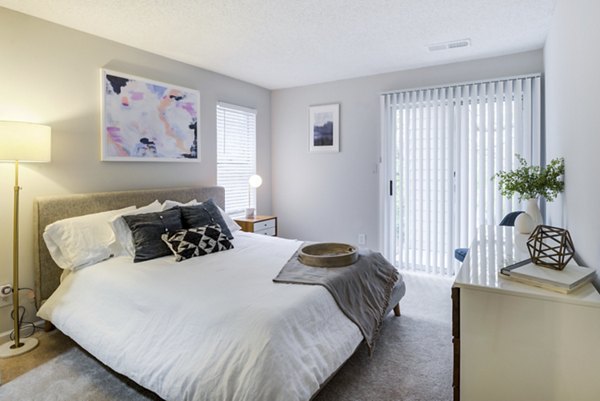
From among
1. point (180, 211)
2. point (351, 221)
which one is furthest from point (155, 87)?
point (351, 221)

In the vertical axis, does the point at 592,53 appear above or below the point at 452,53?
below

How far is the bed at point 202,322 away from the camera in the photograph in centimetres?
163

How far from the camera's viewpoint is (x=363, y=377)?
2229 mm

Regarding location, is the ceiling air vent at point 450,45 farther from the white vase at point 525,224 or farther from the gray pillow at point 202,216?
the gray pillow at point 202,216

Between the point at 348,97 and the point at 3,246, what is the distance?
402cm

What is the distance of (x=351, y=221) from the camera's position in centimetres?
490

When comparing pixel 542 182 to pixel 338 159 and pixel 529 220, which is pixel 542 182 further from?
pixel 338 159

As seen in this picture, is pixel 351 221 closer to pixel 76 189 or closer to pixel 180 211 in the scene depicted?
pixel 180 211

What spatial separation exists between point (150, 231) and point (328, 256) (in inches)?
56.9

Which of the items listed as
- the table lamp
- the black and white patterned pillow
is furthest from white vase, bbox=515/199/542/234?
the table lamp

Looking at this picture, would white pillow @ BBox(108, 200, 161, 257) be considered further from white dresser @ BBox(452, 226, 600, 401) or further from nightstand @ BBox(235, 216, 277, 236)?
white dresser @ BBox(452, 226, 600, 401)

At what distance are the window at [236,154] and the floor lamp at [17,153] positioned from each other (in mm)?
2164

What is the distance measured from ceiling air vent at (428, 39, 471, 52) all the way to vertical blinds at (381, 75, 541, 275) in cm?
59

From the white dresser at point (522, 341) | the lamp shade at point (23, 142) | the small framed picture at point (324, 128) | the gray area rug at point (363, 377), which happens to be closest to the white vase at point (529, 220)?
the gray area rug at point (363, 377)
